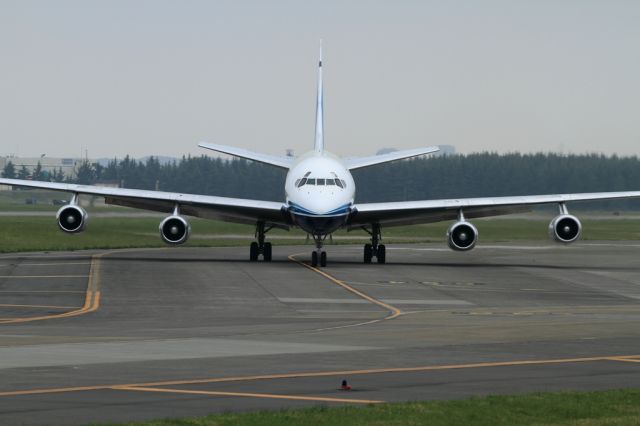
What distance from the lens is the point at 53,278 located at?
45562 mm

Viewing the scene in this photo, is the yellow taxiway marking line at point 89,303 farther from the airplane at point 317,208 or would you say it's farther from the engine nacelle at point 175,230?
the airplane at point 317,208

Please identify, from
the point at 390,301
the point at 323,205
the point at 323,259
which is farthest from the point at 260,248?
the point at 390,301

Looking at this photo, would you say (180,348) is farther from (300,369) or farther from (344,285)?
(344,285)

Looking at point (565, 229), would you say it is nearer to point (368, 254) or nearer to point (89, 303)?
point (368, 254)

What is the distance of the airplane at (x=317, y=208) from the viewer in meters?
53.0

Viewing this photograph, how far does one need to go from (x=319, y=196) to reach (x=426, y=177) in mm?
105617

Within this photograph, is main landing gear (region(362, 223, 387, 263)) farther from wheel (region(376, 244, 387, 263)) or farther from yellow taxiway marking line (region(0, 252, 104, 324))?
yellow taxiway marking line (region(0, 252, 104, 324))

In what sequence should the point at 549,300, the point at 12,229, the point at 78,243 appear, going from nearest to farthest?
the point at 549,300 < the point at 78,243 < the point at 12,229

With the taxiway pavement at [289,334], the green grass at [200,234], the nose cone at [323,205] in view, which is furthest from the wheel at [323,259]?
the green grass at [200,234]

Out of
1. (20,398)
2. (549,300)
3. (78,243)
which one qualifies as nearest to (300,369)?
(20,398)

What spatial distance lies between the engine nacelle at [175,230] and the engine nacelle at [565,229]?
1546 centimetres

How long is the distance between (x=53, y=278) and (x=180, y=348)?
22.2 m

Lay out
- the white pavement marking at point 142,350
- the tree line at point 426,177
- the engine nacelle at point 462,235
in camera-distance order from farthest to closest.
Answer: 1. the tree line at point 426,177
2. the engine nacelle at point 462,235
3. the white pavement marking at point 142,350

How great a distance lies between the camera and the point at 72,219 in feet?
183
